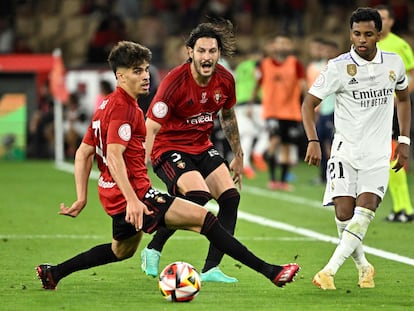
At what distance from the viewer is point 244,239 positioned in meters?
13.0

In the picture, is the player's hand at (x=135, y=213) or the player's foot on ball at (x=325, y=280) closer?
the player's hand at (x=135, y=213)

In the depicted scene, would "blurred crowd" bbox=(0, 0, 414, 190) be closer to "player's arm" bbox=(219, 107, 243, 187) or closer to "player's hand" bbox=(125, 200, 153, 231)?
"player's arm" bbox=(219, 107, 243, 187)

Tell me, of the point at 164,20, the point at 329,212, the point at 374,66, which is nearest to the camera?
the point at 374,66

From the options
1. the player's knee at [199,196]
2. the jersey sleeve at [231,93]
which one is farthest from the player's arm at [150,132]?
the jersey sleeve at [231,93]

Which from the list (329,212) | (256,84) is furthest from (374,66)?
(256,84)

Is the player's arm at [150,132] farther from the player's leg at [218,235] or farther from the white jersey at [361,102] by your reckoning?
the white jersey at [361,102]

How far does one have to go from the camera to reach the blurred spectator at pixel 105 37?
1084 inches

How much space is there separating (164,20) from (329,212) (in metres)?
13.9

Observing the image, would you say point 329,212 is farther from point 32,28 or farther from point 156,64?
point 32,28

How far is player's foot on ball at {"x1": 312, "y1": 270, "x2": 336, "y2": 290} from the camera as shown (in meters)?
9.27

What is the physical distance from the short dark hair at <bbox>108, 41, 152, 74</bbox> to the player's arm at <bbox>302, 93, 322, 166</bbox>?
1419 mm

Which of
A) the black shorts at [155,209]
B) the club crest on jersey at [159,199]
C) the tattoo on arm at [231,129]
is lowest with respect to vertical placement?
the black shorts at [155,209]

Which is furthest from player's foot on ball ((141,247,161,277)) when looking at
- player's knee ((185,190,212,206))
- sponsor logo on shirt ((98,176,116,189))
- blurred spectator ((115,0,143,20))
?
blurred spectator ((115,0,143,20))

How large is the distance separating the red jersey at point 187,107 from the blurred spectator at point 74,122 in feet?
50.3
